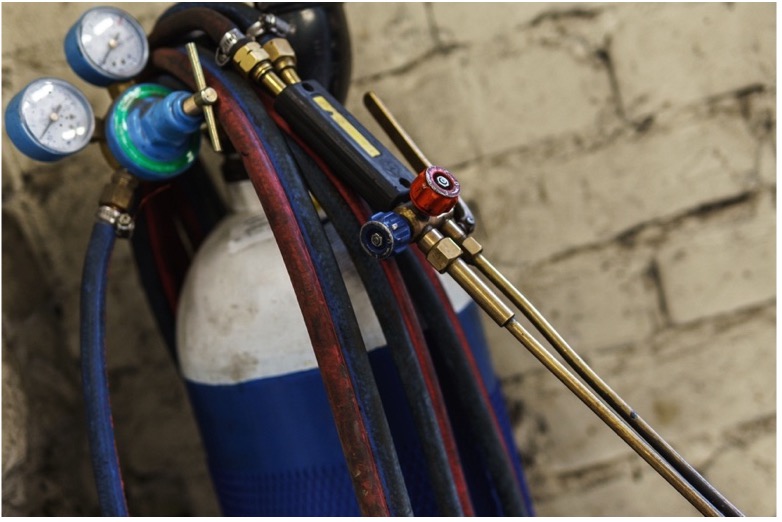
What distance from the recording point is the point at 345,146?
545 mm

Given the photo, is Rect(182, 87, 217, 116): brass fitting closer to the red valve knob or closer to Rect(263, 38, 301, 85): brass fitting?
Rect(263, 38, 301, 85): brass fitting

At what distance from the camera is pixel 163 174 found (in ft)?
2.01

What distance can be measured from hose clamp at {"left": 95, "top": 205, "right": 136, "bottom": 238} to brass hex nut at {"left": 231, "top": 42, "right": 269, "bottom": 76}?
162 millimetres

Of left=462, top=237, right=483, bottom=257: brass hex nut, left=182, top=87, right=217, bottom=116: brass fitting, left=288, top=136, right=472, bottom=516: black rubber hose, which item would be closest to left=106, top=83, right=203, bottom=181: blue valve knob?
left=182, top=87, right=217, bottom=116: brass fitting

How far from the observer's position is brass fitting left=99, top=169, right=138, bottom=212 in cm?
61

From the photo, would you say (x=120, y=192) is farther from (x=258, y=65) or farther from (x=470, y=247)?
(x=470, y=247)

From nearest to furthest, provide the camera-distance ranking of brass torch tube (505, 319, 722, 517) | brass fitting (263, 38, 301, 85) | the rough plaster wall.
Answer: brass torch tube (505, 319, 722, 517) < brass fitting (263, 38, 301, 85) < the rough plaster wall

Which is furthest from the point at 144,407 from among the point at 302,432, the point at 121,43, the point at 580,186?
the point at 580,186

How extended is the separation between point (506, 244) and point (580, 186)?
0.36 ft

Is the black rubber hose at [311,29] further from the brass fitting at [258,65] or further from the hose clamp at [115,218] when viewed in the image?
the hose clamp at [115,218]

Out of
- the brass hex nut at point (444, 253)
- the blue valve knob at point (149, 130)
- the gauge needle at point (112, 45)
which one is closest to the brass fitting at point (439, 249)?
the brass hex nut at point (444, 253)

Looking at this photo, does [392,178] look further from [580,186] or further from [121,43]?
[580,186]

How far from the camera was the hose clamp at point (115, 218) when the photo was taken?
611mm

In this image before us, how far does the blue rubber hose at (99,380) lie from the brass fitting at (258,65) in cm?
18
